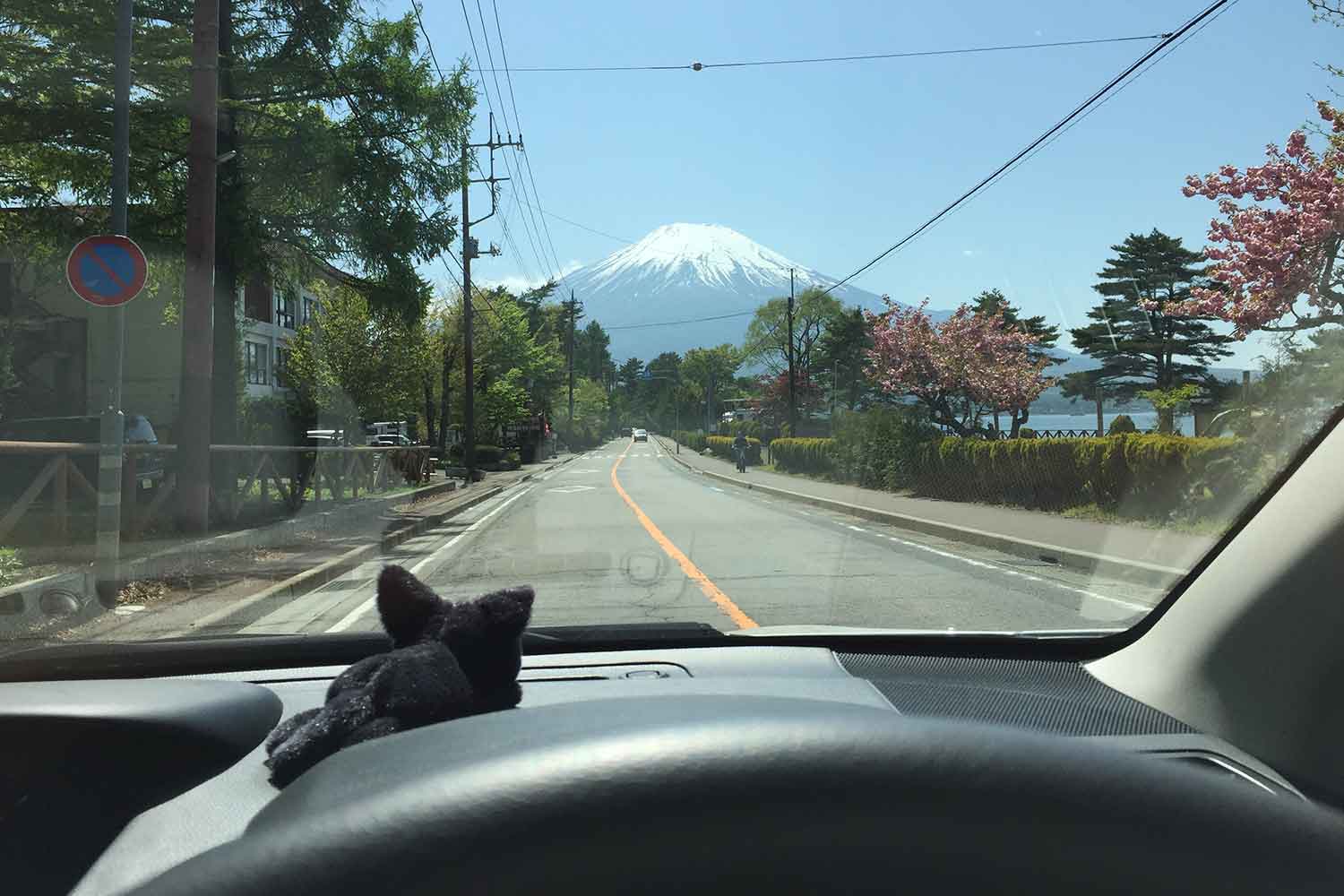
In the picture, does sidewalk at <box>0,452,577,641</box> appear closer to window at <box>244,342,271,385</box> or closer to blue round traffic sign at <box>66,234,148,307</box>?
blue round traffic sign at <box>66,234,148,307</box>

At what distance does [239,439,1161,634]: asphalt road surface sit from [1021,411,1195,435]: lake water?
184 cm

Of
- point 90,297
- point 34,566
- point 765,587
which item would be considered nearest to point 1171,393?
point 765,587

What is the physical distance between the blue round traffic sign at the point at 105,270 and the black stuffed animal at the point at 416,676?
7.65 metres

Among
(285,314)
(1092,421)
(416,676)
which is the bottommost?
(416,676)

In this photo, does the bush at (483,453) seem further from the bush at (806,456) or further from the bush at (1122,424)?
the bush at (1122,424)

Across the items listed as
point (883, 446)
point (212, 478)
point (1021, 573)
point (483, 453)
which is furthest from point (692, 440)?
point (1021, 573)

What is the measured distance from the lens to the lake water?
10231mm

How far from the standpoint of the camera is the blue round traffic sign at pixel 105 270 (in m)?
8.62

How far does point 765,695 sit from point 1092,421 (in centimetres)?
1784

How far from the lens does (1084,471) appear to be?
1634cm

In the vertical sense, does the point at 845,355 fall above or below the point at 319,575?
above

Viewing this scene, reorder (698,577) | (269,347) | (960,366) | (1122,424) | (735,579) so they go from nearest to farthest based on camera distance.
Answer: (735,579)
(698,577)
(1122,424)
(960,366)
(269,347)

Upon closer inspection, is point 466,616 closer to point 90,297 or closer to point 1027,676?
point 1027,676

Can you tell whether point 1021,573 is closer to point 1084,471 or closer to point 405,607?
point 1084,471
